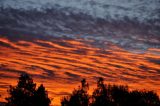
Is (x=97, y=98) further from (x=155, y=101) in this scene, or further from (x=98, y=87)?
(x=155, y=101)

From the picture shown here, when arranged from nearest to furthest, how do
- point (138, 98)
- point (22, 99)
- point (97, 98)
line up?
point (22, 99), point (97, 98), point (138, 98)

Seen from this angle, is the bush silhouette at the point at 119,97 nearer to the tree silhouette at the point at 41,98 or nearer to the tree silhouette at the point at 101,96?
the tree silhouette at the point at 101,96

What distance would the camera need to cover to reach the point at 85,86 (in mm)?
54906

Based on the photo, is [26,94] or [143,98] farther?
[143,98]

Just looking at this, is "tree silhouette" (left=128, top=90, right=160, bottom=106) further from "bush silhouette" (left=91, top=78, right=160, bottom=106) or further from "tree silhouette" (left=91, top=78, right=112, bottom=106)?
"tree silhouette" (left=91, top=78, right=112, bottom=106)

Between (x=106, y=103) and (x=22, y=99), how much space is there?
605 inches

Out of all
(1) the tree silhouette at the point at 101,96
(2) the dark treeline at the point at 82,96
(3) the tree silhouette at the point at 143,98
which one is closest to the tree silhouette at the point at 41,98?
(2) the dark treeline at the point at 82,96

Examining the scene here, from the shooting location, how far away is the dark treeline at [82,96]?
50281mm

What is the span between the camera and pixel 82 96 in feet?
178

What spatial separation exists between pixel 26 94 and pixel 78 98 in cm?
988

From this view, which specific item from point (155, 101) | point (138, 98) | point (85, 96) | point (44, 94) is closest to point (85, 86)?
point (85, 96)

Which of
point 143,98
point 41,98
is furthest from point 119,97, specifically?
point 41,98

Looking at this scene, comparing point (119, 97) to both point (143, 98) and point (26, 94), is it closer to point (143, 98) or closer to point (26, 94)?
point (143, 98)

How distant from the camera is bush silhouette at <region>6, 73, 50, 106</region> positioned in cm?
4981
